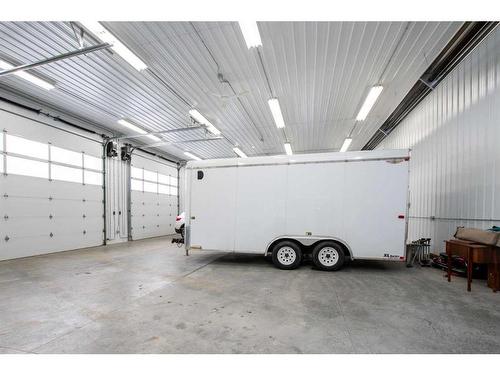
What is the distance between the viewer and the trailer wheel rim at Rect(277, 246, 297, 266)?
5.41 m

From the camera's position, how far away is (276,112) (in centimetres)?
743

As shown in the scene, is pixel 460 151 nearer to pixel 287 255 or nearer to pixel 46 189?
pixel 287 255

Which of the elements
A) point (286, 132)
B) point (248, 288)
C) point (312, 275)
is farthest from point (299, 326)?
point (286, 132)

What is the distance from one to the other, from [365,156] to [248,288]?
155 inches

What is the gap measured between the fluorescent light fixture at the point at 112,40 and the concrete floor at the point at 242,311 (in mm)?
4513

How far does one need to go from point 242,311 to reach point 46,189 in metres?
8.00

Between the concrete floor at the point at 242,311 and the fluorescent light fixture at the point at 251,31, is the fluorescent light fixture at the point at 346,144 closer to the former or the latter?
the concrete floor at the point at 242,311

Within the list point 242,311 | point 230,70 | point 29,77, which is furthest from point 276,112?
point 29,77

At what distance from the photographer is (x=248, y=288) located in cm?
414

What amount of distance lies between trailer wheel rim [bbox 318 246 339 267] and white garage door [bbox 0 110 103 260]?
8704 millimetres

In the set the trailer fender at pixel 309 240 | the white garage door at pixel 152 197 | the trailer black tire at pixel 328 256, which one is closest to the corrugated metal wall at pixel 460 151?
the trailer fender at pixel 309 240

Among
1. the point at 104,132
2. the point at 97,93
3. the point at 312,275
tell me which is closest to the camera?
the point at 312,275

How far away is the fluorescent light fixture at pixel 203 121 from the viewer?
7.39 meters

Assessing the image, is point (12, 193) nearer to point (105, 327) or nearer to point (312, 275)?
point (105, 327)
